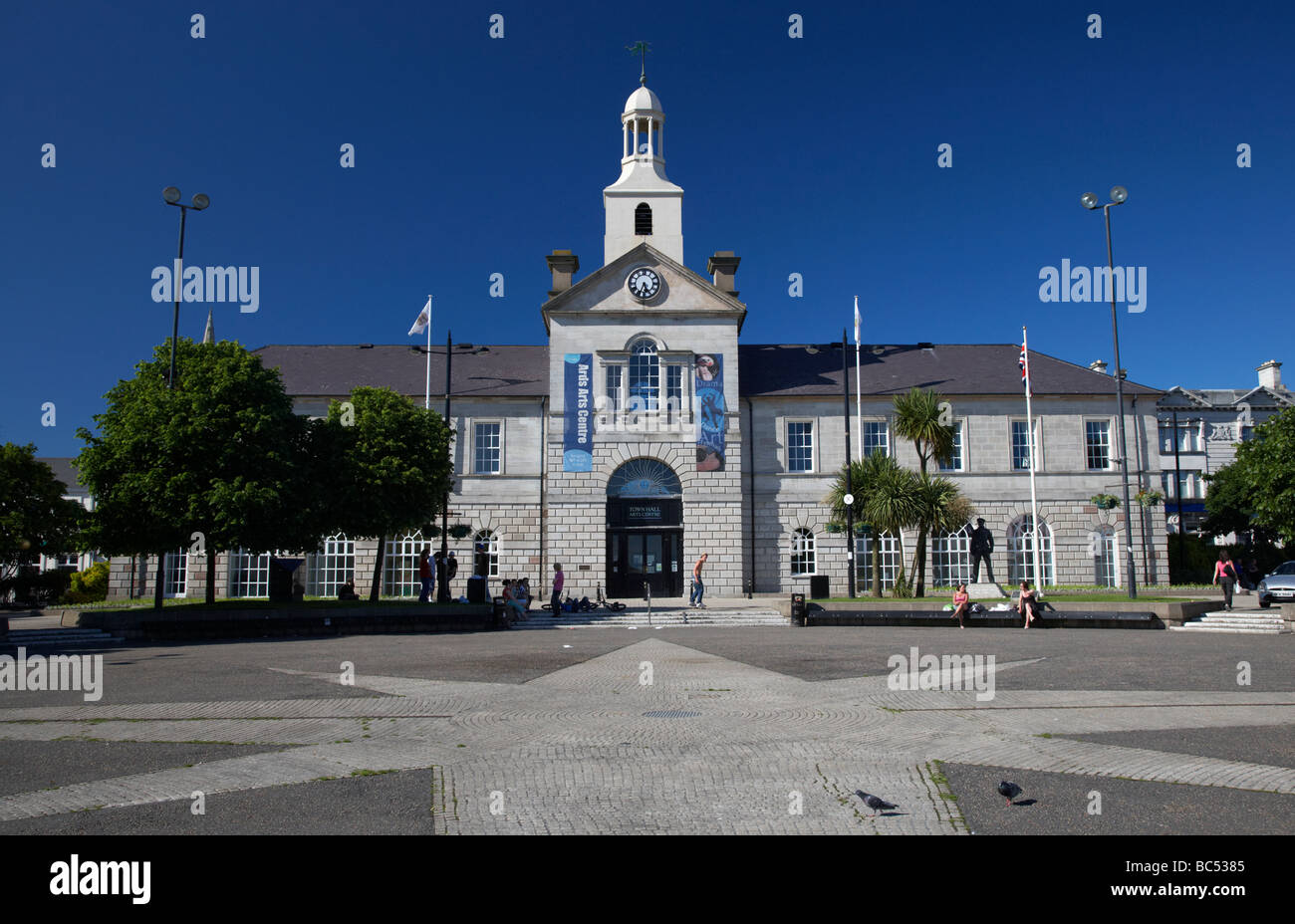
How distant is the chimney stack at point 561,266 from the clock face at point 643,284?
4061mm

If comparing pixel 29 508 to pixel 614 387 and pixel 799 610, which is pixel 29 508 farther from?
pixel 799 610

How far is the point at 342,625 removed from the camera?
2283cm

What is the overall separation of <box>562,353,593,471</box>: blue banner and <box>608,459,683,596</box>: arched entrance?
5.23ft

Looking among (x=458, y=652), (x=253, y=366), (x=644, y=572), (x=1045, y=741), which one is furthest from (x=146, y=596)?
(x=1045, y=741)

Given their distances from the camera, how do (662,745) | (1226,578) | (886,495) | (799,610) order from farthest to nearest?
(886,495) < (1226,578) < (799,610) < (662,745)

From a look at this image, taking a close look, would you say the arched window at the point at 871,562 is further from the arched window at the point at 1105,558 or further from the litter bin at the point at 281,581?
the litter bin at the point at 281,581

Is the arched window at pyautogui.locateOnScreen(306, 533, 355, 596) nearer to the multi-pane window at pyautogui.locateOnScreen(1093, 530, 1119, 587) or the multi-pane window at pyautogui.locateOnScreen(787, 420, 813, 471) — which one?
the multi-pane window at pyautogui.locateOnScreen(787, 420, 813, 471)

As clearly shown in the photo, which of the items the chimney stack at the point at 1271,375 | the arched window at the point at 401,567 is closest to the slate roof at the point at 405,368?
the arched window at the point at 401,567

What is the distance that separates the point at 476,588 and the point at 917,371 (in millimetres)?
23900

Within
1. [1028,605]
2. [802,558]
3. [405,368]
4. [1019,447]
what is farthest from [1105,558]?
[405,368]

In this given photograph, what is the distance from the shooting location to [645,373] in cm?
3791

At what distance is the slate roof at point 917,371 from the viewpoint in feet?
131

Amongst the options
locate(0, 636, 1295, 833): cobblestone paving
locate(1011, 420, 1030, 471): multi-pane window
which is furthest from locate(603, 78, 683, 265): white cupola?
locate(0, 636, 1295, 833): cobblestone paving

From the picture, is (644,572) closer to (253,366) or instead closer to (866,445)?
(866,445)
